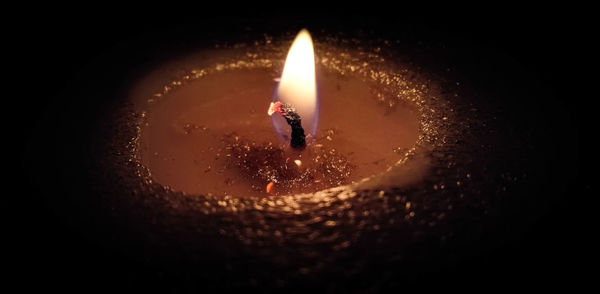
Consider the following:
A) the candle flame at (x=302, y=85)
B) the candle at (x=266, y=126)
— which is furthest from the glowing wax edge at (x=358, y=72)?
the candle flame at (x=302, y=85)

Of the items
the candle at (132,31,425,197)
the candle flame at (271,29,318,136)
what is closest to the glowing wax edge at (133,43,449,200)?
the candle at (132,31,425,197)

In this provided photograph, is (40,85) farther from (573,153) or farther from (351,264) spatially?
(573,153)

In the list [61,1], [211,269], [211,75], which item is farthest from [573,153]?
[61,1]

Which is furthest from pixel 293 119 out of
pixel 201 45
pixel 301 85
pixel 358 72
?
pixel 201 45

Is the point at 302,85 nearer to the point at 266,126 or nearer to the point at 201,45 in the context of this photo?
the point at 266,126

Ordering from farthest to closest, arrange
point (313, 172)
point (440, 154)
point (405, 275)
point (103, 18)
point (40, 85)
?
point (103, 18), point (40, 85), point (313, 172), point (440, 154), point (405, 275)

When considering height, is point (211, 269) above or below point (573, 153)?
below

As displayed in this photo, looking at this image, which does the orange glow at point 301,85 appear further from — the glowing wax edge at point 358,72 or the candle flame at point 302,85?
the glowing wax edge at point 358,72
